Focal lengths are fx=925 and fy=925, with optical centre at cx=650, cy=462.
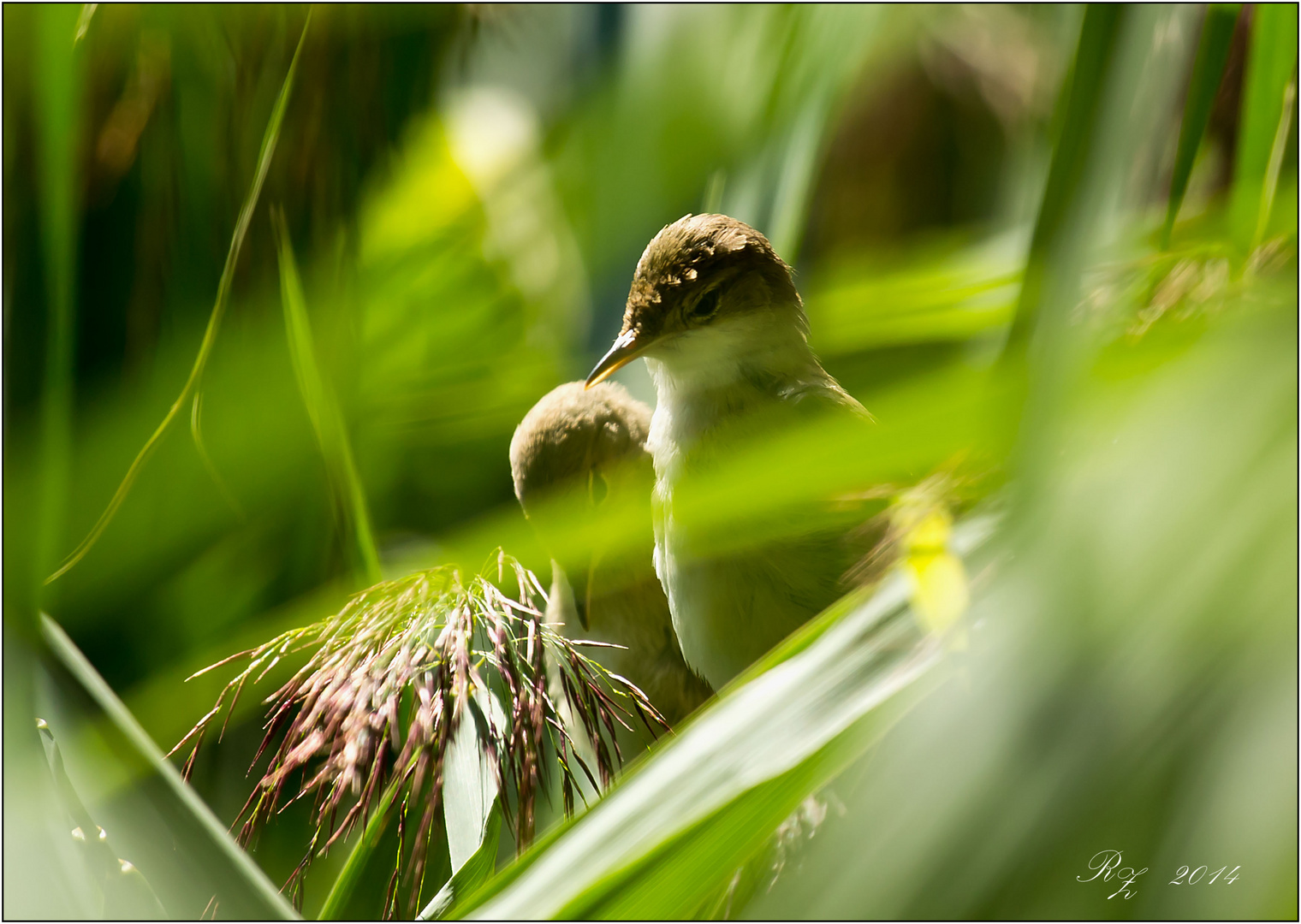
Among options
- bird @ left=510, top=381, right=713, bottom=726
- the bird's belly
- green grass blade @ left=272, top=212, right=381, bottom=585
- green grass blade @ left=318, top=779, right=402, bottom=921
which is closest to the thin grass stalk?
green grass blade @ left=272, top=212, right=381, bottom=585

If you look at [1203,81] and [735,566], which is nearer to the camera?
[1203,81]

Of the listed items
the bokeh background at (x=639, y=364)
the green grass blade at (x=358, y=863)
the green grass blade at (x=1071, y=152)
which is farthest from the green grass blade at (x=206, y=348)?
the green grass blade at (x=1071, y=152)

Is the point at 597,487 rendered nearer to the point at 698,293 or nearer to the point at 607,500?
the point at 607,500

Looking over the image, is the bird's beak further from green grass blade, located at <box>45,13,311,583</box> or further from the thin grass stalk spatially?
the thin grass stalk

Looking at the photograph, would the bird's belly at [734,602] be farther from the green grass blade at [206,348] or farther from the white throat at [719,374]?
the green grass blade at [206,348]

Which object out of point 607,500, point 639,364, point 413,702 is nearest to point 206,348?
point 413,702

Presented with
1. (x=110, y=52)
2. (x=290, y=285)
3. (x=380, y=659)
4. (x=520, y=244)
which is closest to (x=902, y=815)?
(x=380, y=659)
